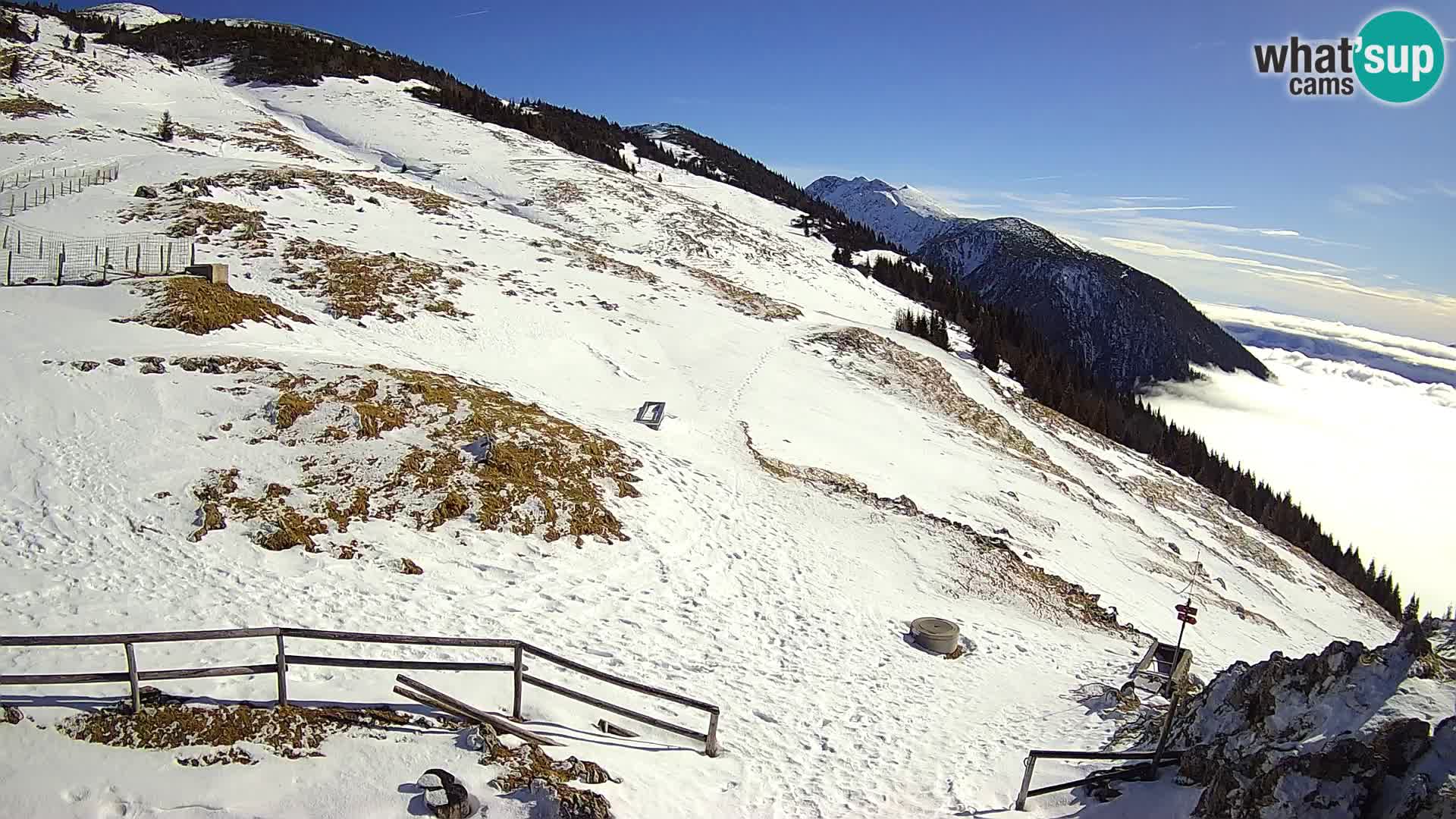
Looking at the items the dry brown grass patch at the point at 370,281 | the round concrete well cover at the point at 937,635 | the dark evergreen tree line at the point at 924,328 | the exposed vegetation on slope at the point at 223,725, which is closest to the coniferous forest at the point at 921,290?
the dark evergreen tree line at the point at 924,328

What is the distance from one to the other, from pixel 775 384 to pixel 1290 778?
25112mm

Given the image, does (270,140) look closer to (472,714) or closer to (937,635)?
(472,714)

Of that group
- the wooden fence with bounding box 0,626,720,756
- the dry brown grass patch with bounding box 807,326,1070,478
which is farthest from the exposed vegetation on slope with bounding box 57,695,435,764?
the dry brown grass patch with bounding box 807,326,1070,478

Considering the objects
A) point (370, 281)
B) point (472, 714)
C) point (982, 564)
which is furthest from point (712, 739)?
point (370, 281)

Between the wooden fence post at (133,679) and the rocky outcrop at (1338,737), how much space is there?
10763mm

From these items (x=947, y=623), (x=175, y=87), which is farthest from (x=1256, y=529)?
(x=175, y=87)

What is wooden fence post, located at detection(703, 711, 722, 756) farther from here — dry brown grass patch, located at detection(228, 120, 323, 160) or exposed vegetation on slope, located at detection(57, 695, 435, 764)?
dry brown grass patch, located at detection(228, 120, 323, 160)

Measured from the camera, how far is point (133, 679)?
7004mm

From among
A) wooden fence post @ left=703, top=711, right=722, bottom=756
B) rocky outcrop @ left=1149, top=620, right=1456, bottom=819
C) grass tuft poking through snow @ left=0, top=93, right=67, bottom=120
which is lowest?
wooden fence post @ left=703, top=711, right=722, bottom=756

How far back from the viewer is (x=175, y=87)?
210 ft

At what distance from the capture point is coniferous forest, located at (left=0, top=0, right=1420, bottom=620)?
6191 cm

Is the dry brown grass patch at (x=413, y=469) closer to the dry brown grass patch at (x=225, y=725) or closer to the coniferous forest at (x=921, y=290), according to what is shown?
the dry brown grass patch at (x=225, y=725)

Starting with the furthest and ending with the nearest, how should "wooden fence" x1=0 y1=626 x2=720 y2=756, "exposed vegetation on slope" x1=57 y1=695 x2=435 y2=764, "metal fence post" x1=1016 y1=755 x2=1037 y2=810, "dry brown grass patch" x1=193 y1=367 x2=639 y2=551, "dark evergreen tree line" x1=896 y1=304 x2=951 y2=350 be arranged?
"dark evergreen tree line" x1=896 y1=304 x2=951 y2=350, "dry brown grass patch" x1=193 y1=367 x2=639 y2=551, "metal fence post" x1=1016 y1=755 x2=1037 y2=810, "exposed vegetation on slope" x1=57 y1=695 x2=435 y2=764, "wooden fence" x1=0 y1=626 x2=720 y2=756

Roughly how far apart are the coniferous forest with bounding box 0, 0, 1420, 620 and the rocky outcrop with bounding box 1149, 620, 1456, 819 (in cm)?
4388
